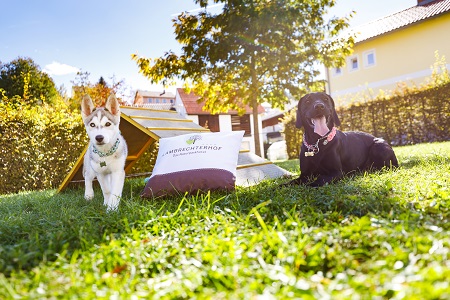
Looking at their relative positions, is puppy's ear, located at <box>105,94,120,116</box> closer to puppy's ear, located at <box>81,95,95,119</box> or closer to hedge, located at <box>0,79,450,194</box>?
puppy's ear, located at <box>81,95,95,119</box>

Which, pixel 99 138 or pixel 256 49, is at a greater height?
pixel 256 49

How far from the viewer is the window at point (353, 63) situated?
2213 centimetres

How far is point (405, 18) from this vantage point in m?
20.4

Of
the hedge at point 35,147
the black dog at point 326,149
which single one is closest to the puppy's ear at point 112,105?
the black dog at point 326,149

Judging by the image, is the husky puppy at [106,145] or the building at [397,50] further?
the building at [397,50]

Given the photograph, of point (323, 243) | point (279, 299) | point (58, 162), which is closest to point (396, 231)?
point (323, 243)

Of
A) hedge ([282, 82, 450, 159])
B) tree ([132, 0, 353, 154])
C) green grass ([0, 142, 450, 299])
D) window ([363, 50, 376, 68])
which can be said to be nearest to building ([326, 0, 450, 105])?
window ([363, 50, 376, 68])

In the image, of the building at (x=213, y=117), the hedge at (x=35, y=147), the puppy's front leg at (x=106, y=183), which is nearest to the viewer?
the puppy's front leg at (x=106, y=183)

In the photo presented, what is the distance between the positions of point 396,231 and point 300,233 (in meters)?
0.47

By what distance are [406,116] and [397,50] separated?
408 inches

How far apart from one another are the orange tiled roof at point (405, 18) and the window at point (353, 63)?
1.28 meters

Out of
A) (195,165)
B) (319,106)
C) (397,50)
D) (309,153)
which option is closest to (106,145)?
(195,165)

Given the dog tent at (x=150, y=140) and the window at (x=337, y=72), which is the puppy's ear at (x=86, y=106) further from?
the window at (x=337, y=72)

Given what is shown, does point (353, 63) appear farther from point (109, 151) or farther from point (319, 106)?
point (109, 151)
